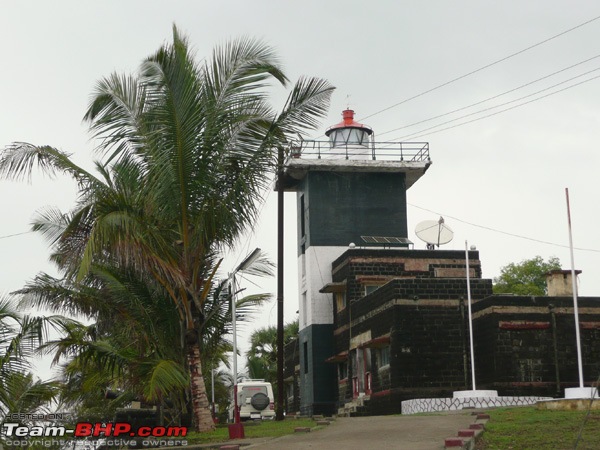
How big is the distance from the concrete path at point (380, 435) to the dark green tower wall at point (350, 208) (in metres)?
21.8

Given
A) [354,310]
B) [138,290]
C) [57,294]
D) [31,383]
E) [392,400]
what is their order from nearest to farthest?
[31,383] < [138,290] < [57,294] < [392,400] < [354,310]

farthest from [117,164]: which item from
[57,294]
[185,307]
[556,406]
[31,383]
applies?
[556,406]

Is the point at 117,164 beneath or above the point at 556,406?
above

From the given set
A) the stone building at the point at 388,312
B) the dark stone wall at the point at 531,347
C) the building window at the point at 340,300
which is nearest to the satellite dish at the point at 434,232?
the stone building at the point at 388,312

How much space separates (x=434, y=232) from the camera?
36844mm

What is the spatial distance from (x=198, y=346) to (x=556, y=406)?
720cm

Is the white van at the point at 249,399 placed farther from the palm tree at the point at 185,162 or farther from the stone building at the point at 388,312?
the palm tree at the point at 185,162

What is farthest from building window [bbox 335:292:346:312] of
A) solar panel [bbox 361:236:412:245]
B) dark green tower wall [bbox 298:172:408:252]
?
solar panel [bbox 361:236:412:245]

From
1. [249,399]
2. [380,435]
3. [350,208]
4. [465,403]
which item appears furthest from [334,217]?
[380,435]

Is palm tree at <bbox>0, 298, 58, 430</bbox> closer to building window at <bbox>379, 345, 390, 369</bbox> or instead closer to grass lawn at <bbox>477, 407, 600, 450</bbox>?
grass lawn at <bbox>477, 407, 600, 450</bbox>

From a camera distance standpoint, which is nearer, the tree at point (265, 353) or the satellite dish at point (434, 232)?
the satellite dish at point (434, 232)

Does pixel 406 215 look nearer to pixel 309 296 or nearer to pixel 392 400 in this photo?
pixel 309 296

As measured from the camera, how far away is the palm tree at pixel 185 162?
691 inches

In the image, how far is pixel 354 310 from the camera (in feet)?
118
